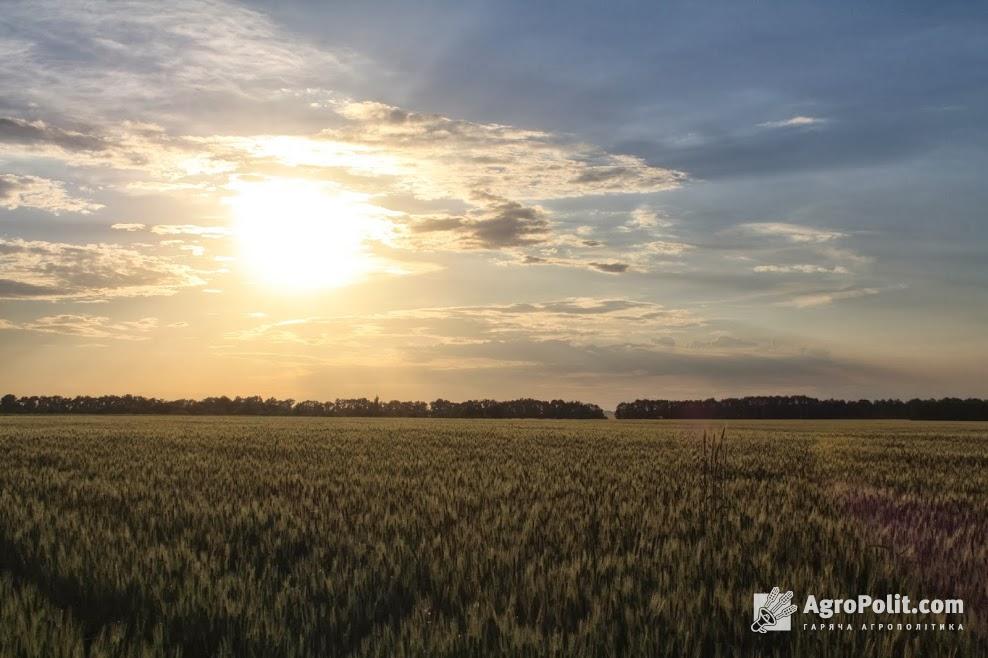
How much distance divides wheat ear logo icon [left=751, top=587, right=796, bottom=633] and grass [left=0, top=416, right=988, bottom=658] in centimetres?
9

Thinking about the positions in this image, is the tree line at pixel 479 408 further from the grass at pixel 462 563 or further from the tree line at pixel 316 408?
the grass at pixel 462 563

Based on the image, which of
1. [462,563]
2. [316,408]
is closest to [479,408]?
[316,408]

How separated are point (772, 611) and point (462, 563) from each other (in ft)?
7.56

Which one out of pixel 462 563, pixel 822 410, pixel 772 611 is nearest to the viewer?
pixel 772 611

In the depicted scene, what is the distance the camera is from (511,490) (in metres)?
11.6

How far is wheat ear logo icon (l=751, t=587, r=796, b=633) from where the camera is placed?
5.01 metres

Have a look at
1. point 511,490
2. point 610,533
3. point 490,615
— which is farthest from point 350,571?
point 511,490

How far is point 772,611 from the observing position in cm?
521

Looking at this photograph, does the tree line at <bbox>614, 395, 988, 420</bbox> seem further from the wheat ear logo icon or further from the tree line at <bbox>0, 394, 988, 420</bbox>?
the wheat ear logo icon

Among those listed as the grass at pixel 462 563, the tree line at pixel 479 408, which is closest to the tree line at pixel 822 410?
the tree line at pixel 479 408

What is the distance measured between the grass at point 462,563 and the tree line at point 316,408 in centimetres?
10252

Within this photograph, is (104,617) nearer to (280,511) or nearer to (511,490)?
(280,511)

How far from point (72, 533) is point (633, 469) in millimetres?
10228

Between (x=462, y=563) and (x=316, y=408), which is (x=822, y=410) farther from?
(x=462, y=563)
